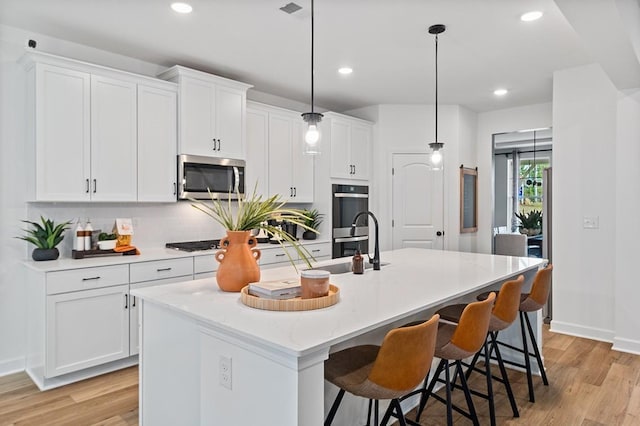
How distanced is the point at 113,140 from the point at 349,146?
2840 mm

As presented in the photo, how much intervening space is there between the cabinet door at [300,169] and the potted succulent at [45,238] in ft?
7.87

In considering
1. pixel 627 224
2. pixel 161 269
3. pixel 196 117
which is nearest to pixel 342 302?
pixel 161 269

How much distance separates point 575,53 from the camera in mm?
3750

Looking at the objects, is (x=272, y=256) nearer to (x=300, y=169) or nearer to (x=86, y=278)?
(x=300, y=169)

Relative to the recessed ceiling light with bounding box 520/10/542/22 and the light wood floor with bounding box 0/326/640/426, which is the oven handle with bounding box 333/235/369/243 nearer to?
the light wood floor with bounding box 0/326/640/426

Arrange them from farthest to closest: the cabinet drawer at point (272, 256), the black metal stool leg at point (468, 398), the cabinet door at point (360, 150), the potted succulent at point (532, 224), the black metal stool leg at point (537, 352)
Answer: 1. the potted succulent at point (532, 224)
2. the cabinet door at point (360, 150)
3. the cabinet drawer at point (272, 256)
4. the black metal stool leg at point (537, 352)
5. the black metal stool leg at point (468, 398)

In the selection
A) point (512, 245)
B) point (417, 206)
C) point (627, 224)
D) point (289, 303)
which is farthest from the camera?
point (417, 206)

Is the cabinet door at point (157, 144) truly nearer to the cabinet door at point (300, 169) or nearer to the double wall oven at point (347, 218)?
the cabinet door at point (300, 169)

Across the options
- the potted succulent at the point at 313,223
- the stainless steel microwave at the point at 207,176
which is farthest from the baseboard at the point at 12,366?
the potted succulent at the point at 313,223

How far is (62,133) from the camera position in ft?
10.4

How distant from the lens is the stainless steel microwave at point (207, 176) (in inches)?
150

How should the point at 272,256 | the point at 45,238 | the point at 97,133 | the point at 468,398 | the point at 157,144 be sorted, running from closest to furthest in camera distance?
1. the point at 468,398
2. the point at 45,238
3. the point at 97,133
4. the point at 157,144
5. the point at 272,256

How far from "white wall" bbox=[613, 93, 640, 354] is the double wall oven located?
2.68m

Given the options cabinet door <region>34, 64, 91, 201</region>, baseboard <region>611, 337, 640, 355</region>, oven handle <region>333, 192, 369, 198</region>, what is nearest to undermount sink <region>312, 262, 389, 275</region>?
cabinet door <region>34, 64, 91, 201</region>
